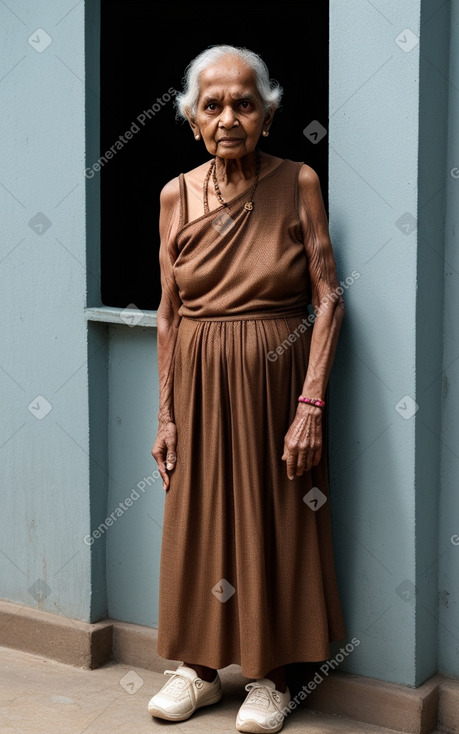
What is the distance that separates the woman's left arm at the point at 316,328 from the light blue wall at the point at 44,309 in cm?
109

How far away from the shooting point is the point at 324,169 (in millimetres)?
6219

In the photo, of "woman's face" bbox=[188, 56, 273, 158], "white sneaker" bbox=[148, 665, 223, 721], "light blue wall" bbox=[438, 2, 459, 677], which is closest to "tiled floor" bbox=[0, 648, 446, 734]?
"white sneaker" bbox=[148, 665, 223, 721]

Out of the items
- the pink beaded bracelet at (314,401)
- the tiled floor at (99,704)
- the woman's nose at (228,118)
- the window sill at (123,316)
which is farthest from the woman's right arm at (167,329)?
the tiled floor at (99,704)

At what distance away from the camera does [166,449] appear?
160 inches

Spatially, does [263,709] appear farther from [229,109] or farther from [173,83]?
[173,83]

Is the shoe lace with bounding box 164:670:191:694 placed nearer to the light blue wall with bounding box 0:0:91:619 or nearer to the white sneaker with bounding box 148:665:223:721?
the white sneaker with bounding box 148:665:223:721

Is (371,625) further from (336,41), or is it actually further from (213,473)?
(336,41)

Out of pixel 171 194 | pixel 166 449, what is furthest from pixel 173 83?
pixel 166 449

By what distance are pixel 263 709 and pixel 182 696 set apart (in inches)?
12.4

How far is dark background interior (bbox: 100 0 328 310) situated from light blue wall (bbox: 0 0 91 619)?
0.68m

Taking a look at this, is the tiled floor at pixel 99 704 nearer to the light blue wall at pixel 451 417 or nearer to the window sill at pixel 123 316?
the light blue wall at pixel 451 417

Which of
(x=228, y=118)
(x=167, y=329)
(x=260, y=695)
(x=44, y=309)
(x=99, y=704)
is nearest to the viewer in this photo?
(x=228, y=118)

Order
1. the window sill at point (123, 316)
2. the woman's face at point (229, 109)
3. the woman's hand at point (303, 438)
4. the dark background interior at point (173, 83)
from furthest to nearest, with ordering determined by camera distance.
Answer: the dark background interior at point (173, 83) → the window sill at point (123, 316) → the woman's hand at point (303, 438) → the woman's face at point (229, 109)

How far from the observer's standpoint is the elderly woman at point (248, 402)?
379cm
